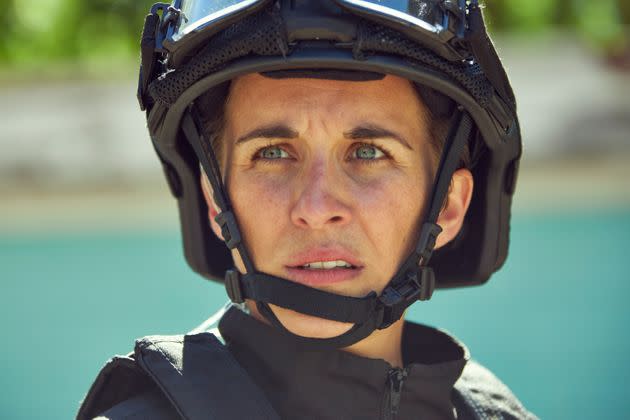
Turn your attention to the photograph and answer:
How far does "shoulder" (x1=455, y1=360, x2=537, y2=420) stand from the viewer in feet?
9.25

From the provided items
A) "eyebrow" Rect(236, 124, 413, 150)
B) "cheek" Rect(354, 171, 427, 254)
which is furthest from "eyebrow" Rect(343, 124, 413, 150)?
"cheek" Rect(354, 171, 427, 254)

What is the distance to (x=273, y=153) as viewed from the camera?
8.25 feet

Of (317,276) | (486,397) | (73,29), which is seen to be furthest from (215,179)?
(73,29)

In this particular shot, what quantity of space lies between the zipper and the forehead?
0.61 m

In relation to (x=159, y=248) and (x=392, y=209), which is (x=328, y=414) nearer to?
(x=392, y=209)

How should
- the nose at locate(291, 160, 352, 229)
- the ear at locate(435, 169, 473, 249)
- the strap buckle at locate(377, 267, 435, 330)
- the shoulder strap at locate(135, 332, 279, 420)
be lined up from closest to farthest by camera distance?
the shoulder strap at locate(135, 332, 279, 420), the nose at locate(291, 160, 352, 229), the strap buckle at locate(377, 267, 435, 330), the ear at locate(435, 169, 473, 249)

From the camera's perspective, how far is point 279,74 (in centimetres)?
247

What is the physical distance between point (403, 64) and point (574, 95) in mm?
4424

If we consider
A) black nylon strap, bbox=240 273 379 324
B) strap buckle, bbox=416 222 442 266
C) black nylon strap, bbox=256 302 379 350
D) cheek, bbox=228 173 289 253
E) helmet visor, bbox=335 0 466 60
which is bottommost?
black nylon strap, bbox=256 302 379 350

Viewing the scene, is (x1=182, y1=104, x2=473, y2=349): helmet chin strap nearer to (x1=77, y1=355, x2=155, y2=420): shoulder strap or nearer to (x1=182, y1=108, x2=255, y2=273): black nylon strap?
(x1=182, y1=108, x2=255, y2=273): black nylon strap

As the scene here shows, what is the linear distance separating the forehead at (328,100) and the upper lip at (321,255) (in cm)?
31

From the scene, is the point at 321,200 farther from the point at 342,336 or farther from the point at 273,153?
the point at 342,336

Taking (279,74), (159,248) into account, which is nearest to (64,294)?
(159,248)

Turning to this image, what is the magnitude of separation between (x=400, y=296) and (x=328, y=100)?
50cm
